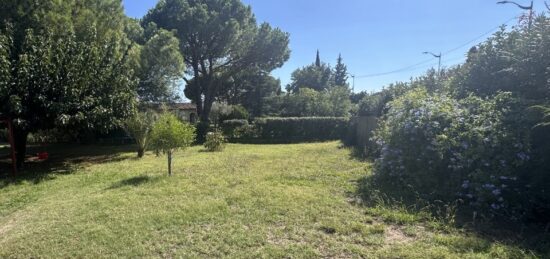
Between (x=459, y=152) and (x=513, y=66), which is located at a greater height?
(x=513, y=66)

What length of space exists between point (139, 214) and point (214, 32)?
17.2 meters

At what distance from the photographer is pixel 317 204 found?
5.07 meters

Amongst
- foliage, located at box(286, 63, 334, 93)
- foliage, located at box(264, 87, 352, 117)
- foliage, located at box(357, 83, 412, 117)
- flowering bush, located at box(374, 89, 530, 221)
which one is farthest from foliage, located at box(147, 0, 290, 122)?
foliage, located at box(286, 63, 334, 93)

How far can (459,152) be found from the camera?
5.13 meters

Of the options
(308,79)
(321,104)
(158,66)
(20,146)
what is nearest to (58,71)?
(20,146)

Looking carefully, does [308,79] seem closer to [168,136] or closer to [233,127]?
[233,127]

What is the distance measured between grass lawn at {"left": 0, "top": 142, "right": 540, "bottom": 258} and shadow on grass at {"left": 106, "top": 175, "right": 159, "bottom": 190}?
0.08ft

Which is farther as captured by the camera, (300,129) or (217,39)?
(217,39)

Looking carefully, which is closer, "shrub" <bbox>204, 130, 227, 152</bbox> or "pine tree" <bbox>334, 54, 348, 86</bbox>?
"shrub" <bbox>204, 130, 227, 152</bbox>

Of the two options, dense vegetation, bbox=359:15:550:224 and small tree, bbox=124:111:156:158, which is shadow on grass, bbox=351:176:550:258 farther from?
small tree, bbox=124:111:156:158

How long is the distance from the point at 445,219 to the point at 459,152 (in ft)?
4.23

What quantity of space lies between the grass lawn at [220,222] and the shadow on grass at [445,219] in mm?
52

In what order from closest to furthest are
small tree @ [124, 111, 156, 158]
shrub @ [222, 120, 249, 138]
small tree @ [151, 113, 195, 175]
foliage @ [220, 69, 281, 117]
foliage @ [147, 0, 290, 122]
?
small tree @ [151, 113, 195, 175] < small tree @ [124, 111, 156, 158] < shrub @ [222, 120, 249, 138] < foliage @ [147, 0, 290, 122] < foliage @ [220, 69, 281, 117]

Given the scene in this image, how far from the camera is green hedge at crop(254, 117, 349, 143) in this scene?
18875mm
